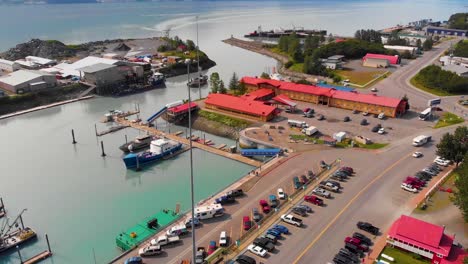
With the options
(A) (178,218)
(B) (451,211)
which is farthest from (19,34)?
(B) (451,211)

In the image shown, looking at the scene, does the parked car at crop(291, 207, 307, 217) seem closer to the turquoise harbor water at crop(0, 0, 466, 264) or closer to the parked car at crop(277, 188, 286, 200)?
the parked car at crop(277, 188, 286, 200)

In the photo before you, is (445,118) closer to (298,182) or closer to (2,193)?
(298,182)

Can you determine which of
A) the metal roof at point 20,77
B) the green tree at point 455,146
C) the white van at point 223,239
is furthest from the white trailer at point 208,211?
the metal roof at point 20,77

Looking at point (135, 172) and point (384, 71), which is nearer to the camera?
point (135, 172)

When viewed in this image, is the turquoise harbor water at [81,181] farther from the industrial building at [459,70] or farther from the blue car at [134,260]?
the industrial building at [459,70]

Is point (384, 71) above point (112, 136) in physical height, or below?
above

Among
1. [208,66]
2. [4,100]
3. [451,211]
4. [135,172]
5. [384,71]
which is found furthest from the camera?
[208,66]
